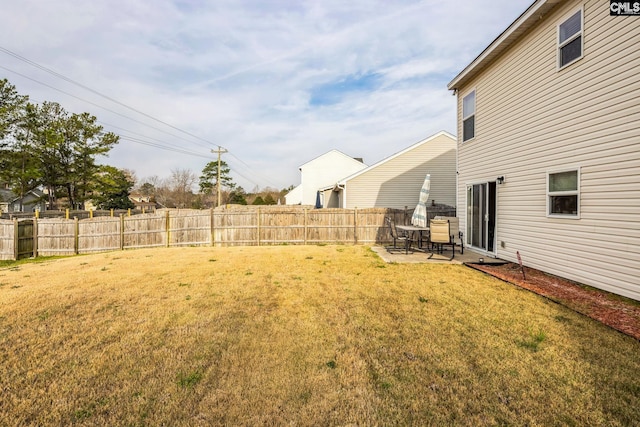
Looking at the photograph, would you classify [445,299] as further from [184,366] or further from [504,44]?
[504,44]

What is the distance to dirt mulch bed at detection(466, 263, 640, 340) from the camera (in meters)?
3.69

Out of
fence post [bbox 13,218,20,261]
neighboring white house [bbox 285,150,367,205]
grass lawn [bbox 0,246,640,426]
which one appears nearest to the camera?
grass lawn [bbox 0,246,640,426]

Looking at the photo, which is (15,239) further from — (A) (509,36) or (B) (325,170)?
(B) (325,170)

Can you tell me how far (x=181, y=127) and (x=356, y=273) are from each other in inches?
1137

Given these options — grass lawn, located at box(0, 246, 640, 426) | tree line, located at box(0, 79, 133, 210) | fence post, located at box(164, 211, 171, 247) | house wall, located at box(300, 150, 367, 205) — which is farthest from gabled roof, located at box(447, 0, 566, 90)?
tree line, located at box(0, 79, 133, 210)

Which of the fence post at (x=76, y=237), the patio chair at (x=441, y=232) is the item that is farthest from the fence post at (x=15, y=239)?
the patio chair at (x=441, y=232)

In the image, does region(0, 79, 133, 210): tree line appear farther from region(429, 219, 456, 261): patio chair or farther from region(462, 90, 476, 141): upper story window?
region(462, 90, 476, 141): upper story window

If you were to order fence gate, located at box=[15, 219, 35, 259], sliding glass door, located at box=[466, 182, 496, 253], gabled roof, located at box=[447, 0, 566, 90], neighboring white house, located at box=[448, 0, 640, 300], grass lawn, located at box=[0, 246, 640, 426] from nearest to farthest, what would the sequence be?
grass lawn, located at box=[0, 246, 640, 426] < neighboring white house, located at box=[448, 0, 640, 300] < gabled roof, located at box=[447, 0, 566, 90] < sliding glass door, located at box=[466, 182, 496, 253] < fence gate, located at box=[15, 219, 35, 259]

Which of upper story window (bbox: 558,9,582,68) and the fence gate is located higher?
upper story window (bbox: 558,9,582,68)

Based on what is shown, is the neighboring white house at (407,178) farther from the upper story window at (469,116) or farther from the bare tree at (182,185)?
the bare tree at (182,185)

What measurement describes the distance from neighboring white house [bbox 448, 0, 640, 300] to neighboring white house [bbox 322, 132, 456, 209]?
282 inches

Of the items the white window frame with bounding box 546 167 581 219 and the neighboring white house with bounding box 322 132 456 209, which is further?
the neighboring white house with bounding box 322 132 456 209

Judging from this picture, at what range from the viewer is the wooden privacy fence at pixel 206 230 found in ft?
40.3

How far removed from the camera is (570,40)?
5.79 m
